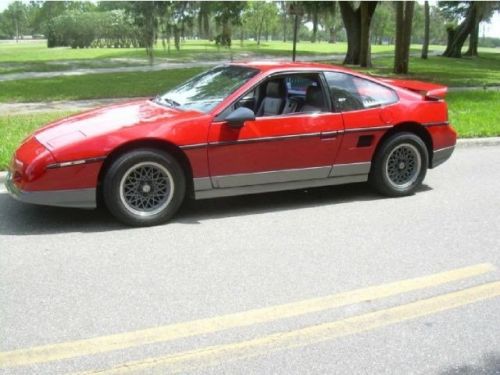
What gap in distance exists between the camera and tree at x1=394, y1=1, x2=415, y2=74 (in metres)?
20.0

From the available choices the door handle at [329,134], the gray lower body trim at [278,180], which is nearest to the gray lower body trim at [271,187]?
the gray lower body trim at [278,180]

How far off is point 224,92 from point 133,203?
55.4 inches

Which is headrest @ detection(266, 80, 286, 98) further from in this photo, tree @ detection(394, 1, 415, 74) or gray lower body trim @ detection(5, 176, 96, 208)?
tree @ detection(394, 1, 415, 74)

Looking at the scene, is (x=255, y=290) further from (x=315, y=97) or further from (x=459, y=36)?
(x=459, y=36)

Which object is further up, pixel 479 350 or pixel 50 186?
pixel 50 186

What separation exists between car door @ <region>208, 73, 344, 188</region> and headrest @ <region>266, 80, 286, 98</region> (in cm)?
Result: 6

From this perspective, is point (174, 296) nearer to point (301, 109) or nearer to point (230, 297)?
point (230, 297)

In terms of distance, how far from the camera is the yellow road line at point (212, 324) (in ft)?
10.2

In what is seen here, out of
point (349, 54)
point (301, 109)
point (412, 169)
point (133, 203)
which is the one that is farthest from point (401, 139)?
point (349, 54)

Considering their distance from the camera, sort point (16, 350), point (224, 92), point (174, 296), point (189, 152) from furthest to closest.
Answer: point (224, 92) < point (189, 152) < point (174, 296) < point (16, 350)

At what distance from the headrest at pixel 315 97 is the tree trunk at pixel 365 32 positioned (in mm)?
20545

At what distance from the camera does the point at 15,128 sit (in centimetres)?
930

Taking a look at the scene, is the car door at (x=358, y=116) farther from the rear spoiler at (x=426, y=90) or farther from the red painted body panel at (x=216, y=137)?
the rear spoiler at (x=426, y=90)

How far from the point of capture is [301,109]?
5.95 meters
